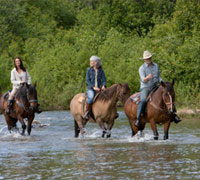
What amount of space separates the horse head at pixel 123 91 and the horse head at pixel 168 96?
166cm

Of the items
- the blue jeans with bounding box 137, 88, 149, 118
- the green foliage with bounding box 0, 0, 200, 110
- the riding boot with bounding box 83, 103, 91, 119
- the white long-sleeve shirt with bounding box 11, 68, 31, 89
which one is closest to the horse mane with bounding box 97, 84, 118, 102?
the riding boot with bounding box 83, 103, 91, 119

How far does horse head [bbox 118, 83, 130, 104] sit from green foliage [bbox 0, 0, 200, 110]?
43.7 ft

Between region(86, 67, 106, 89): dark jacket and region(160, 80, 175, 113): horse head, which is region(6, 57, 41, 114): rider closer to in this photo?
region(86, 67, 106, 89): dark jacket

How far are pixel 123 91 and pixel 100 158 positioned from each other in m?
4.40

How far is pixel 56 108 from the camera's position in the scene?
46.3 meters

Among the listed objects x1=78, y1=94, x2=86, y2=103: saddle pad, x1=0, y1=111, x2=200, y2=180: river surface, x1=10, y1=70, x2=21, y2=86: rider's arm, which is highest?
x1=10, y1=70, x2=21, y2=86: rider's arm

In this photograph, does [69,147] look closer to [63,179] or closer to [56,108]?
[63,179]

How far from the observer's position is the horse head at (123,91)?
16797 mm

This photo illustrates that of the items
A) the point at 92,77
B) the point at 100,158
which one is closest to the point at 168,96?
the point at 92,77

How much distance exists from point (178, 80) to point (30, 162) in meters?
24.4

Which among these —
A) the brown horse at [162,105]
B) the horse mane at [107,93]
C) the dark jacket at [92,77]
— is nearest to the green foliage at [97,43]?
the dark jacket at [92,77]

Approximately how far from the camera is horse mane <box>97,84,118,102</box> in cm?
1707

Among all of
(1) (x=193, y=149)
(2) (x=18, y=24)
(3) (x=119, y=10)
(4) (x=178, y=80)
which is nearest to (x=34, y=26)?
(2) (x=18, y=24)

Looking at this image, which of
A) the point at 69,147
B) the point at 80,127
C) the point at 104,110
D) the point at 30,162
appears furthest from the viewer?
the point at 80,127
